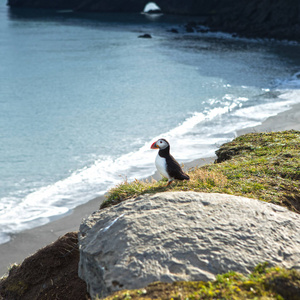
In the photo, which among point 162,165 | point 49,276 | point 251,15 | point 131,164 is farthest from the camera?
point 251,15

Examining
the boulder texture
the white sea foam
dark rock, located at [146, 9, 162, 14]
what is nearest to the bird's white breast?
the white sea foam

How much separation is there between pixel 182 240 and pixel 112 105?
25468 millimetres

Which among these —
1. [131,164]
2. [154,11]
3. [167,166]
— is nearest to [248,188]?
[167,166]

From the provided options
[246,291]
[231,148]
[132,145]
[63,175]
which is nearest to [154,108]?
[132,145]

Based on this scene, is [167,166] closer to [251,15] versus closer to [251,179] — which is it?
[251,179]

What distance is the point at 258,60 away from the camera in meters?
49.3

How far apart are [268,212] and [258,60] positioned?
46038 millimetres

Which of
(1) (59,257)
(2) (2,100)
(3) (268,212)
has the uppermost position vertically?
(3) (268,212)

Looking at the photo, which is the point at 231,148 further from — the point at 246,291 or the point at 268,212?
the point at 246,291

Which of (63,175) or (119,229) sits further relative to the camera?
(63,175)

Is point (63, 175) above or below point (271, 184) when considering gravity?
below

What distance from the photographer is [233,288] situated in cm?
480

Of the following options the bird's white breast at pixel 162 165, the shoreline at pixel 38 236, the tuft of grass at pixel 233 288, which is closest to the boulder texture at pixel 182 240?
the tuft of grass at pixel 233 288

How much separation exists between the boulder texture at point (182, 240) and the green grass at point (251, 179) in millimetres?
1179
